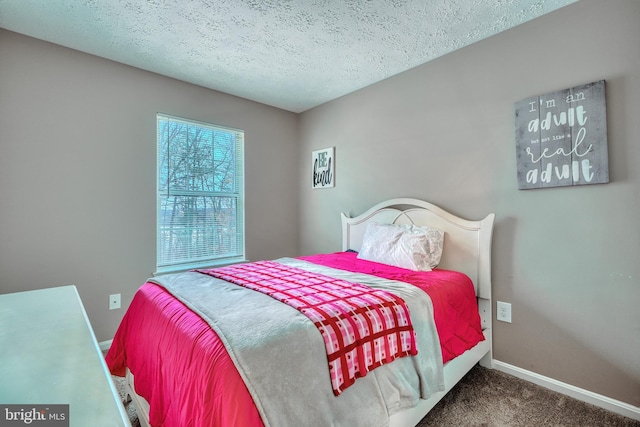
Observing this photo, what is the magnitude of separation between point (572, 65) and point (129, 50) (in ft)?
10.5

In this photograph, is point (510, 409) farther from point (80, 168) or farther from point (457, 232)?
point (80, 168)

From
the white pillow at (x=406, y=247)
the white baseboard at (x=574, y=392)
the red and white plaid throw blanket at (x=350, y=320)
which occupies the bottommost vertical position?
the white baseboard at (x=574, y=392)

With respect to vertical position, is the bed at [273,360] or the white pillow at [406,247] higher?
the white pillow at [406,247]

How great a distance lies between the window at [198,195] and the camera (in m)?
2.86

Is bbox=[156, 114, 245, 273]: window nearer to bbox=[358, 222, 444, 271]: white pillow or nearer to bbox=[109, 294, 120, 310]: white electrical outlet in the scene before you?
bbox=[109, 294, 120, 310]: white electrical outlet

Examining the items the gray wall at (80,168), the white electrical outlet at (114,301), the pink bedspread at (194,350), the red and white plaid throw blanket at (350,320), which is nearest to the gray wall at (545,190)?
the pink bedspread at (194,350)

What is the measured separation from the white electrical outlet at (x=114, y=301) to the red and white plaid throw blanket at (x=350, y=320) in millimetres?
1496

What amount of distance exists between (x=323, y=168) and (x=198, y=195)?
1.47m

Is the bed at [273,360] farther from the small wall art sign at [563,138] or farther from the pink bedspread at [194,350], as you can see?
the small wall art sign at [563,138]

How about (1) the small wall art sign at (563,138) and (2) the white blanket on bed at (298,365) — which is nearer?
(2) the white blanket on bed at (298,365)

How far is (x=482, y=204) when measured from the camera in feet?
7.34

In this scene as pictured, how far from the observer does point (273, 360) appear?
3.31 feet

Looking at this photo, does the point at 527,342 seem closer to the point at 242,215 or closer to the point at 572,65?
the point at 572,65

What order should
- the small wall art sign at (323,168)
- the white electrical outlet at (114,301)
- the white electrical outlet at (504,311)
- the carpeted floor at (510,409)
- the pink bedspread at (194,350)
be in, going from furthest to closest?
the small wall art sign at (323,168) → the white electrical outlet at (114,301) → the white electrical outlet at (504,311) → the carpeted floor at (510,409) → the pink bedspread at (194,350)
